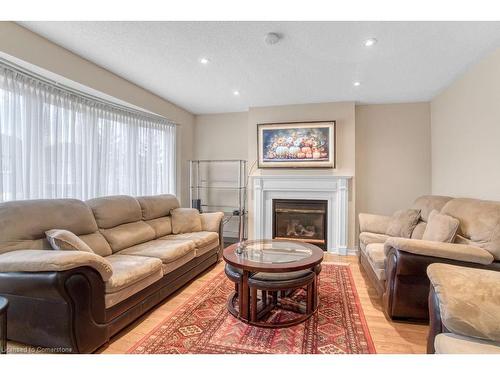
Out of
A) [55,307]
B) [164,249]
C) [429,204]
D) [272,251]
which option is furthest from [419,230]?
[55,307]

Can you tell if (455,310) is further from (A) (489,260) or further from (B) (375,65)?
(B) (375,65)

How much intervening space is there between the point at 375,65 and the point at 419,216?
6.07 ft

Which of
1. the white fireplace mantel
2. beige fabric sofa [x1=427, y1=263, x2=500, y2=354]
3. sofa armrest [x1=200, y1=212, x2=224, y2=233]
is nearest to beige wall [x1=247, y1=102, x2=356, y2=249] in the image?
the white fireplace mantel

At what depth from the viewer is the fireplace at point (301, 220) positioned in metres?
4.50

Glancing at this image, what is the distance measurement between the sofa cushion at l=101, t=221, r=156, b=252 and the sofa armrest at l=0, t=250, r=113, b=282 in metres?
0.98

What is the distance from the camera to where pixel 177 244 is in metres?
2.86

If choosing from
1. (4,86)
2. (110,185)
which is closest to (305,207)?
(110,185)

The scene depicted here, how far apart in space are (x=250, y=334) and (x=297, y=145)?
10.4 ft

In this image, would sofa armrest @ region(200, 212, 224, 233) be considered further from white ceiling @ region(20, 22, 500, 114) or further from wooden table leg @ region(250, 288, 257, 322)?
white ceiling @ region(20, 22, 500, 114)

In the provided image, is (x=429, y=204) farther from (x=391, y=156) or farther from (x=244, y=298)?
(x=244, y=298)

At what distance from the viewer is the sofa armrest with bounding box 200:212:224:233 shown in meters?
3.75

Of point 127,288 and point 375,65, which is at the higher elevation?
point 375,65

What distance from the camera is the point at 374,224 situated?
11.7ft

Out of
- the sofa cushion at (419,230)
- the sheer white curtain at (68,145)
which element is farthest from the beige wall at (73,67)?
the sofa cushion at (419,230)
